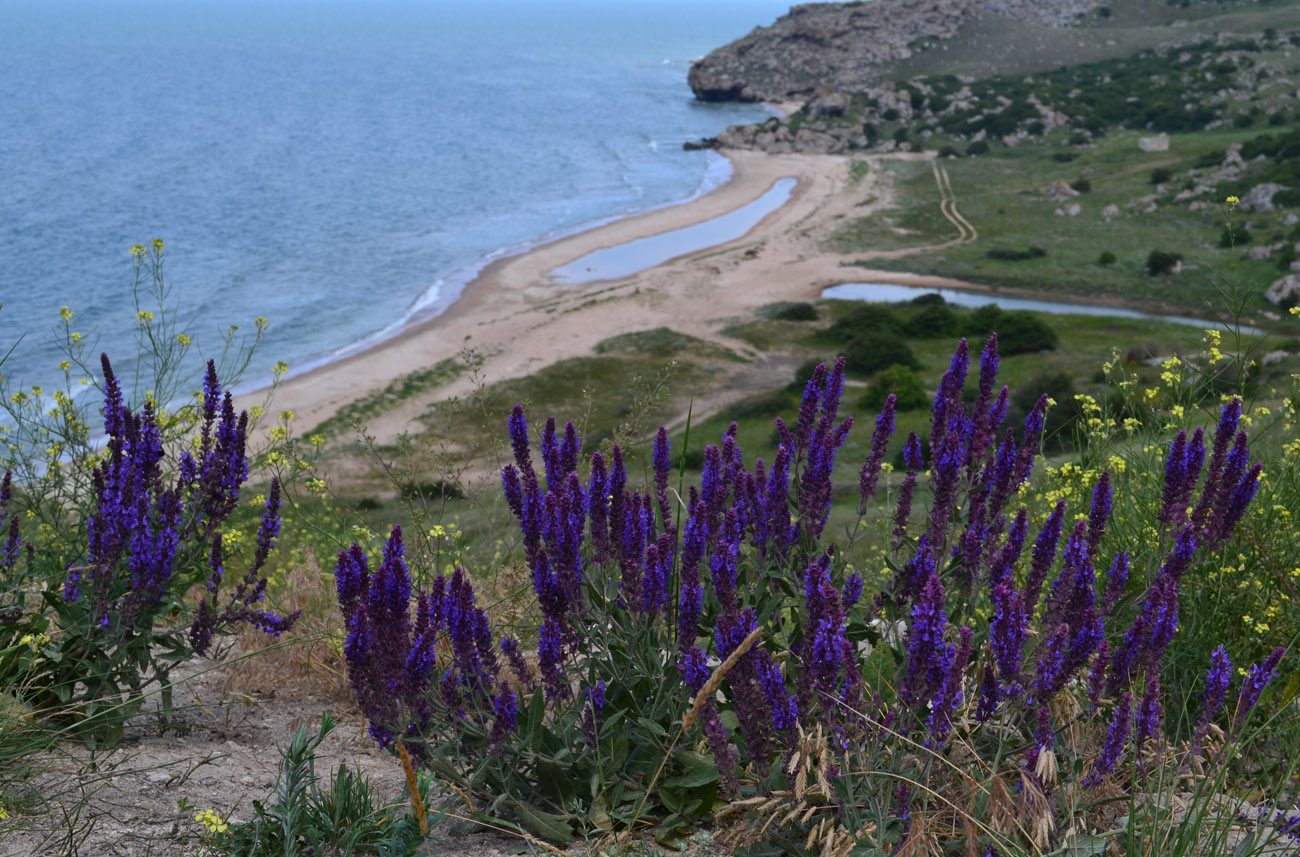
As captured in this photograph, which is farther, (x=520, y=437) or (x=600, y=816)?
(x=520, y=437)

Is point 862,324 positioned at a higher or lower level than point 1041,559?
lower

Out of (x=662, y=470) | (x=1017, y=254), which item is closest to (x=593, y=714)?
(x=662, y=470)

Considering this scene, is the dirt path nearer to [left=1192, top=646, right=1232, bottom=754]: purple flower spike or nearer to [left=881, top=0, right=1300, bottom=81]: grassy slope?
[left=881, top=0, right=1300, bottom=81]: grassy slope

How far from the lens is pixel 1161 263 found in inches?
1841

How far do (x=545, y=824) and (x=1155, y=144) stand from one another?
2956 inches

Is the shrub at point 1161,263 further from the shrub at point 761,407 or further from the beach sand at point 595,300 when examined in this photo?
the shrub at point 761,407

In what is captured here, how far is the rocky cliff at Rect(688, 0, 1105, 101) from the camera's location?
10806 centimetres

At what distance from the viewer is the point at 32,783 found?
402 centimetres

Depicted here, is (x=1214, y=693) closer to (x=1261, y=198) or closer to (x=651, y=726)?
(x=651, y=726)

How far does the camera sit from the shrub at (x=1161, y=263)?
46531mm

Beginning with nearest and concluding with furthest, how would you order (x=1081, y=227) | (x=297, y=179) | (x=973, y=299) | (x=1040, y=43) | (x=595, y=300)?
(x=595, y=300) < (x=973, y=299) < (x=1081, y=227) < (x=297, y=179) < (x=1040, y=43)

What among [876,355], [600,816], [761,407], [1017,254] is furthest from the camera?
[1017,254]

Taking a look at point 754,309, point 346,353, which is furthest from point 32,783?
point 754,309

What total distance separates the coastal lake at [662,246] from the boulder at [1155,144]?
79.6 feet
